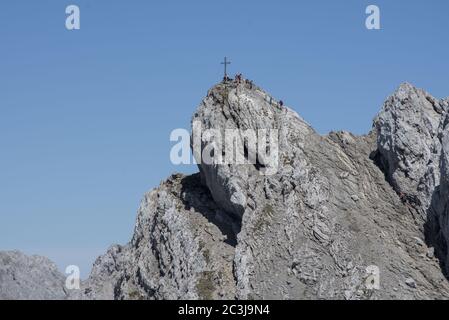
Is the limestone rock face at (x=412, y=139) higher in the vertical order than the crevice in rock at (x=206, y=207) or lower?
higher

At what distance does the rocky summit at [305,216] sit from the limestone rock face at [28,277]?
54828 mm

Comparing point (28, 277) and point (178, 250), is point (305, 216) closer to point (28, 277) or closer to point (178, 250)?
point (178, 250)

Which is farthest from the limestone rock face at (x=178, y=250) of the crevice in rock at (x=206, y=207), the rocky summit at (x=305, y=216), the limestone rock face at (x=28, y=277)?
the limestone rock face at (x=28, y=277)

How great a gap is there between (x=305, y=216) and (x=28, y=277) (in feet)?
261

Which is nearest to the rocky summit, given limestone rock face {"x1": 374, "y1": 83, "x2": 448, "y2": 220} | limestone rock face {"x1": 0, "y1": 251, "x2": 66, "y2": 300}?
limestone rock face {"x1": 374, "y1": 83, "x2": 448, "y2": 220}

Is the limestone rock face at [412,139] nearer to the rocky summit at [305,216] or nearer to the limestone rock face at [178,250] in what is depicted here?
the rocky summit at [305,216]

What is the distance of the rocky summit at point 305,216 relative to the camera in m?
93.7

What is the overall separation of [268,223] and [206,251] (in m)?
6.88

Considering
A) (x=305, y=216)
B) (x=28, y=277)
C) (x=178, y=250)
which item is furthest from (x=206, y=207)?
(x=28, y=277)

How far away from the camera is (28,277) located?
165500mm

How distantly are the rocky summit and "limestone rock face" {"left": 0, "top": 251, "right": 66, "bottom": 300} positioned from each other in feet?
180

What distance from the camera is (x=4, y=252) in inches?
6565

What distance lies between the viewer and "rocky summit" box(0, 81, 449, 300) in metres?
93.7
